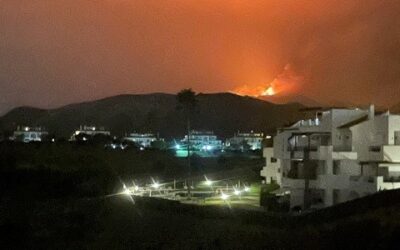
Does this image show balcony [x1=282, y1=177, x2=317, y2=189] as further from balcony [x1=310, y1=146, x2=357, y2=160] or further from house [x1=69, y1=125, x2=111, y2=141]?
house [x1=69, y1=125, x2=111, y2=141]

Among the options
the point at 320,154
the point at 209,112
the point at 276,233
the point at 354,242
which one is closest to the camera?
the point at 354,242

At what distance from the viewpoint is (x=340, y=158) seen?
128 ft

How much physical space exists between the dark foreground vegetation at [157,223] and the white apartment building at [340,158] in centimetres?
517

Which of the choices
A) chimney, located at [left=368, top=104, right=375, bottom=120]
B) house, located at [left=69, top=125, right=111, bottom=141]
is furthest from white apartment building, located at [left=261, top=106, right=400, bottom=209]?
house, located at [left=69, top=125, right=111, bottom=141]

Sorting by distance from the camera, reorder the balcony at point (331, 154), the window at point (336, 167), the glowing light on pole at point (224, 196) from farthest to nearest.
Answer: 1. the glowing light on pole at point (224, 196)
2. the window at point (336, 167)
3. the balcony at point (331, 154)

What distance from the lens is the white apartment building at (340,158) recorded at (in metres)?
36.5

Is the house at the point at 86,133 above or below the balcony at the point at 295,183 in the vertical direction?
above

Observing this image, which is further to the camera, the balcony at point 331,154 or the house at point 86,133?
the house at point 86,133

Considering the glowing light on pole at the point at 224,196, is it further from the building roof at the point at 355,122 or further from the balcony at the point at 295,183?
the building roof at the point at 355,122

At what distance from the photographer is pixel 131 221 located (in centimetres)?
3822

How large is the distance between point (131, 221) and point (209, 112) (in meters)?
158

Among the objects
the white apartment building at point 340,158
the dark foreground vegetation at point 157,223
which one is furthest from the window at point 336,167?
the dark foreground vegetation at point 157,223

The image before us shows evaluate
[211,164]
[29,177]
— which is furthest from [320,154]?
[211,164]

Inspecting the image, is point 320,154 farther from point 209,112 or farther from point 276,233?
point 209,112
